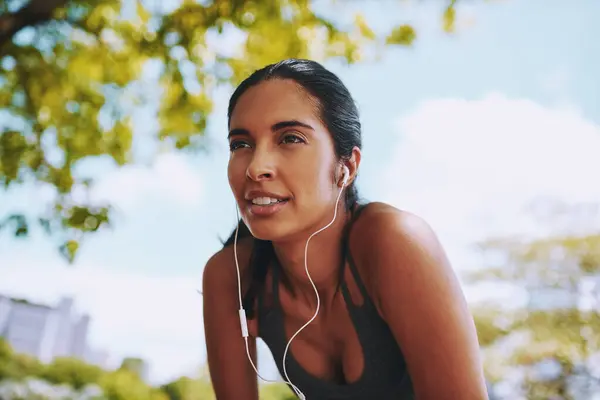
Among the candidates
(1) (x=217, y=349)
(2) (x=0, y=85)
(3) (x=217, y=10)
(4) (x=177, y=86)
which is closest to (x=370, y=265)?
(1) (x=217, y=349)

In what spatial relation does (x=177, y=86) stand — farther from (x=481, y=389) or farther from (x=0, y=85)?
(x=481, y=389)

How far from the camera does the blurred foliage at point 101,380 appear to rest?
2.79 meters

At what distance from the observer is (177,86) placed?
95.4 inches

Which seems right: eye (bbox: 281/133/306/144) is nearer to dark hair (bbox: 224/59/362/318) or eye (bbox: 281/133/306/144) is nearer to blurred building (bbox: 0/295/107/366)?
dark hair (bbox: 224/59/362/318)

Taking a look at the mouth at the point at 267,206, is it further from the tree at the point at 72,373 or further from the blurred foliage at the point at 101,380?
the tree at the point at 72,373

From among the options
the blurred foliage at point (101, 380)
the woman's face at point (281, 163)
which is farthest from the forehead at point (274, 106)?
the blurred foliage at point (101, 380)

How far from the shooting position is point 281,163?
33.6 inches

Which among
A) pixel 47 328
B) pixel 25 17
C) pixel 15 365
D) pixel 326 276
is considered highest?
pixel 25 17

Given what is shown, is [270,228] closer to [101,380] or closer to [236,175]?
[236,175]

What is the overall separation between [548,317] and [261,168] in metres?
2.85

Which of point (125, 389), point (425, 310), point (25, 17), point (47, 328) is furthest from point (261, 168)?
point (47, 328)

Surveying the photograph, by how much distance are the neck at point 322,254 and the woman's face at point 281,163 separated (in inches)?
1.5

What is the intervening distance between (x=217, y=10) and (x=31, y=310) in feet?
6.50

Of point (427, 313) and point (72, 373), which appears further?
point (72, 373)
